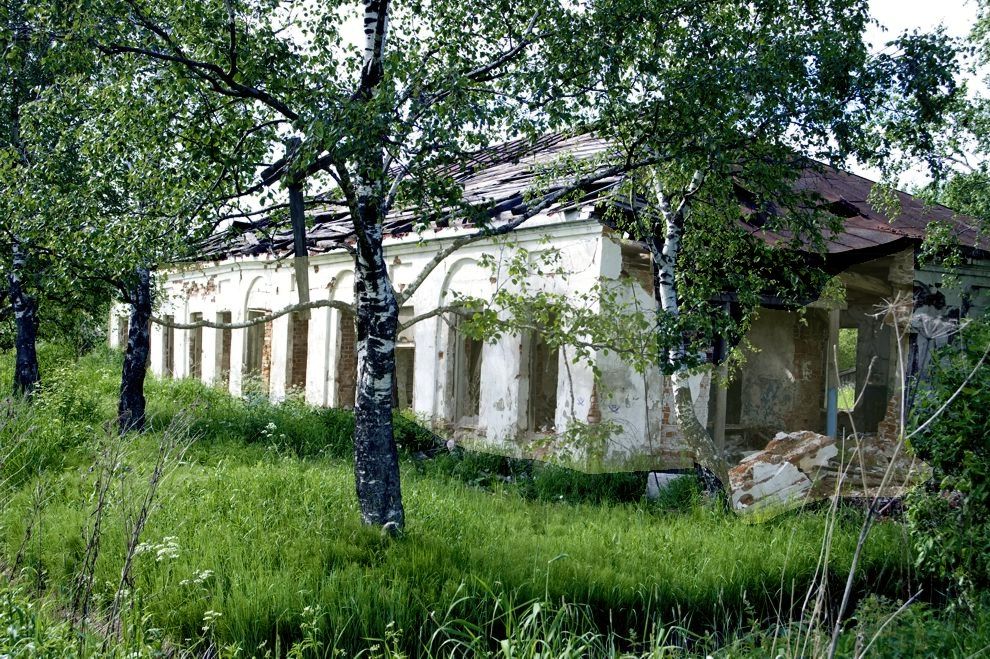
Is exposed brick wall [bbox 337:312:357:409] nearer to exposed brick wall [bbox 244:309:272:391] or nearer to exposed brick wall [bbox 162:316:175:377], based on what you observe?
exposed brick wall [bbox 244:309:272:391]

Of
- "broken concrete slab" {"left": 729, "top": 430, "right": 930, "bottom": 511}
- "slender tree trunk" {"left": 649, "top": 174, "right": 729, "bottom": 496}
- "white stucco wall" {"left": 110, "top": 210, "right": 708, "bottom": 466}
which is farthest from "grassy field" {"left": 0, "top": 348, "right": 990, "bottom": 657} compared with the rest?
"white stucco wall" {"left": 110, "top": 210, "right": 708, "bottom": 466}

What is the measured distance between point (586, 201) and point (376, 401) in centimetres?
430

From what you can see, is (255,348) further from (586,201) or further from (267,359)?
(586,201)

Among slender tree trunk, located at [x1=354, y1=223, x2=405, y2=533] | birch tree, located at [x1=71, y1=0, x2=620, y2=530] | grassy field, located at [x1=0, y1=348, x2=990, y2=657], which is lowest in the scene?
grassy field, located at [x1=0, y1=348, x2=990, y2=657]

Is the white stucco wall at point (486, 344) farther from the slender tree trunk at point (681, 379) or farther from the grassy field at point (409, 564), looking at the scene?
the grassy field at point (409, 564)

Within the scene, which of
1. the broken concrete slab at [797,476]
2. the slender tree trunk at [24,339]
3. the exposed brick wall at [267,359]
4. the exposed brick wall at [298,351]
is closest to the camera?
the broken concrete slab at [797,476]

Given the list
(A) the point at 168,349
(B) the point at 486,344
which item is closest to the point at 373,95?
(B) the point at 486,344

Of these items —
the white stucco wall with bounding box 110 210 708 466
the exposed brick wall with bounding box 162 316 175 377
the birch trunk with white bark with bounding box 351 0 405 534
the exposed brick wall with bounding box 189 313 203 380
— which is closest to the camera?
the birch trunk with white bark with bounding box 351 0 405 534

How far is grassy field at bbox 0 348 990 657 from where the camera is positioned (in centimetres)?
438

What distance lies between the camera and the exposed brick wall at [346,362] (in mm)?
13719

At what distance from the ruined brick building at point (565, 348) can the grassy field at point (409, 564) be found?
1528mm

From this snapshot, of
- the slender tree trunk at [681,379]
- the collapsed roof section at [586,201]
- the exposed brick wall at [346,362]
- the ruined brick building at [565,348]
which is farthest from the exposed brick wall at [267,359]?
the slender tree trunk at [681,379]

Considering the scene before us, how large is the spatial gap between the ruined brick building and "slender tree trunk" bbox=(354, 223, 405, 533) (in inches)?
44.2

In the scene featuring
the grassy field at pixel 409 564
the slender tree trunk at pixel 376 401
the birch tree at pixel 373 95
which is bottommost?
the grassy field at pixel 409 564
